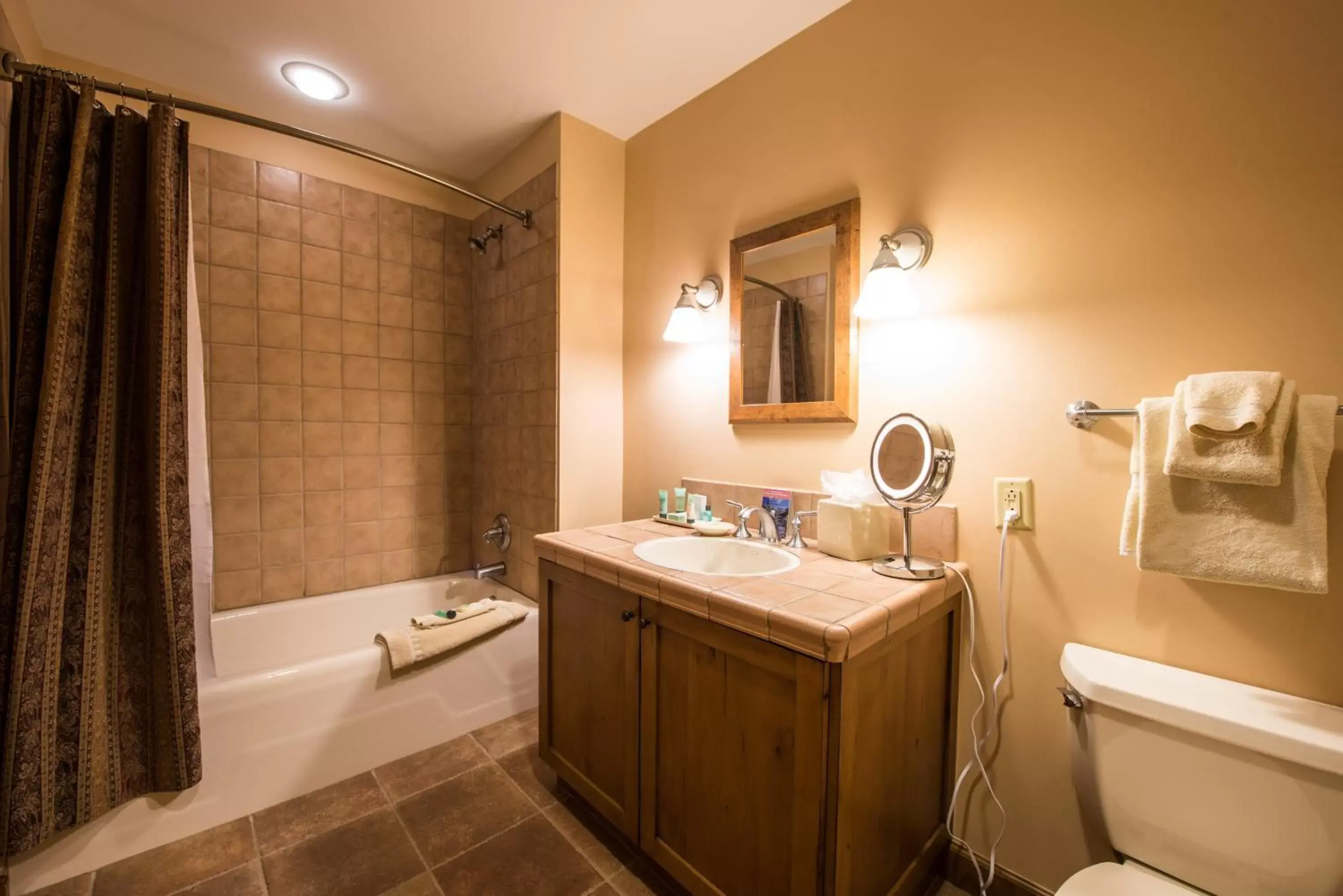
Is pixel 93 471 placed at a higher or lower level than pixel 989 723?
higher

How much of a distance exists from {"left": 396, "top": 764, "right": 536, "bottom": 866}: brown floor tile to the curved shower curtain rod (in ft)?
6.84

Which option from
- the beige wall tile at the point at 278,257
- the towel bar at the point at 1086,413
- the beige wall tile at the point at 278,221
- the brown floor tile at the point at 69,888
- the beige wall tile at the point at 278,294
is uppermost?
the beige wall tile at the point at 278,221

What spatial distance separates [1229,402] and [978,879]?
1.21 metres

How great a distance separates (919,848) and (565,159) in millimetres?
2471

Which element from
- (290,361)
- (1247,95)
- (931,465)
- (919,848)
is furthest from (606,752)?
(290,361)

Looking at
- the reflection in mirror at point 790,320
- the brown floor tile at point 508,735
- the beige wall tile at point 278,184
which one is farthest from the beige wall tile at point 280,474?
the reflection in mirror at point 790,320

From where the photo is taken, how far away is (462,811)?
154cm

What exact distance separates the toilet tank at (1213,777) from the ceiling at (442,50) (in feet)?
6.10

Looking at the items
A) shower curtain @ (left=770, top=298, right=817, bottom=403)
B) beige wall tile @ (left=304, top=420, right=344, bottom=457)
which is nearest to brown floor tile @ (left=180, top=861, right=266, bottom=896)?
beige wall tile @ (left=304, top=420, right=344, bottom=457)

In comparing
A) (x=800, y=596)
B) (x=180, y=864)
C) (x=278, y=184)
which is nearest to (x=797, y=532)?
(x=800, y=596)

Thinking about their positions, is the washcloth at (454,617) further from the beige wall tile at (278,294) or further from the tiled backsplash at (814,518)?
the beige wall tile at (278,294)

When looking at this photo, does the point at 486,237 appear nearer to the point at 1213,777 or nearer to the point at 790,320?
the point at 790,320

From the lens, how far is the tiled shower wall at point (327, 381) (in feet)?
6.95

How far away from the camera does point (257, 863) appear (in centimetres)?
135
